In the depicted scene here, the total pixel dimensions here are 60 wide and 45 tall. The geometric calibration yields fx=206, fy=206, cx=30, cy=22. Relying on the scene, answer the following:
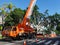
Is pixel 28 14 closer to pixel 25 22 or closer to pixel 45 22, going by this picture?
pixel 25 22

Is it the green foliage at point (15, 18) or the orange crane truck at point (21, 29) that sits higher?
the green foliage at point (15, 18)

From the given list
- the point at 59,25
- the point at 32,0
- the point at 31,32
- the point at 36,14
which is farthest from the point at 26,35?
the point at 59,25

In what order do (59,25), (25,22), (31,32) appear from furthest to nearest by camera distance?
(59,25) → (31,32) → (25,22)

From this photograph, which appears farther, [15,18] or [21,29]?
[15,18]

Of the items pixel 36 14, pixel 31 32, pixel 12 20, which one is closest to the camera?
pixel 31 32

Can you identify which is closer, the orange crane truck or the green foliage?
the orange crane truck

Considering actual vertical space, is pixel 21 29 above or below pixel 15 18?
below

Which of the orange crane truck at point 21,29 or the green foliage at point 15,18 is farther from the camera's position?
the green foliage at point 15,18

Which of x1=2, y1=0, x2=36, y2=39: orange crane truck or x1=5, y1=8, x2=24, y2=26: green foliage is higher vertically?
x1=5, y1=8, x2=24, y2=26: green foliage

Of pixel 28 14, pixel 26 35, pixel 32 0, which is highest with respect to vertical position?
pixel 32 0

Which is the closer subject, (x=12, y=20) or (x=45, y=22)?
(x=12, y=20)

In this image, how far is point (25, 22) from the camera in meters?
26.2

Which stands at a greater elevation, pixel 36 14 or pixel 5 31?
pixel 36 14

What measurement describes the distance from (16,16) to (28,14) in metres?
31.6
